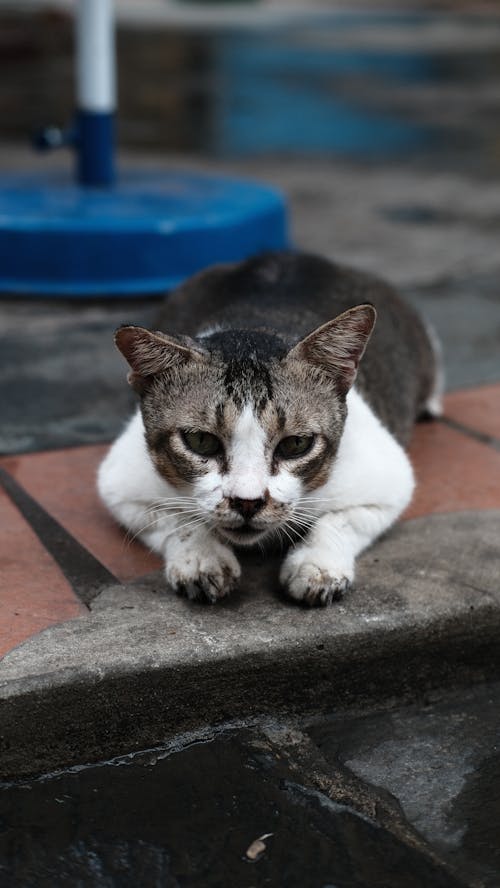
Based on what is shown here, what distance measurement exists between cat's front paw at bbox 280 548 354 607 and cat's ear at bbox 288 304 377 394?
45 centimetres

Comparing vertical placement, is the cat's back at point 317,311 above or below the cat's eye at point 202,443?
below

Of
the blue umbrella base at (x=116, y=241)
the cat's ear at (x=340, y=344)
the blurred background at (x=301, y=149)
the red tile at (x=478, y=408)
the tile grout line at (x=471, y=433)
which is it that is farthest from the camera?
the blue umbrella base at (x=116, y=241)

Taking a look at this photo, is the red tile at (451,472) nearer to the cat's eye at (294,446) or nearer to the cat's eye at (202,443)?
the cat's eye at (294,446)

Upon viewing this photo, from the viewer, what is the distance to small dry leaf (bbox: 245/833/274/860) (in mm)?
2189

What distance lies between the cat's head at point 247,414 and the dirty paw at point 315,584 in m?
0.12

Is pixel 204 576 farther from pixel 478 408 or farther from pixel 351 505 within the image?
pixel 478 408

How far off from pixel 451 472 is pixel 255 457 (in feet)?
3.62

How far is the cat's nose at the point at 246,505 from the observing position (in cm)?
264

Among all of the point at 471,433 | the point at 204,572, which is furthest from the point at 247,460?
the point at 471,433

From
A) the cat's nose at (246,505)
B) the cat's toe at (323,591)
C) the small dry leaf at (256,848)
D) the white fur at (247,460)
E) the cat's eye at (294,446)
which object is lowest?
the small dry leaf at (256,848)

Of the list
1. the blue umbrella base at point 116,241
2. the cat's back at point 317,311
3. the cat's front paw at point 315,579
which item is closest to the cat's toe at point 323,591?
the cat's front paw at point 315,579

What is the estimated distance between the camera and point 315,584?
9.09ft

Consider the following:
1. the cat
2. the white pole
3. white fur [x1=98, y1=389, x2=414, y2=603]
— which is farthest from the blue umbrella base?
white fur [x1=98, y1=389, x2=414, y2=603]

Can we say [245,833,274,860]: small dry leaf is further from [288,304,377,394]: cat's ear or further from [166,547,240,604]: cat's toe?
[288,304,377,394]: cat's ear
